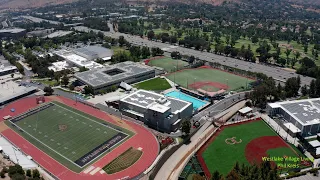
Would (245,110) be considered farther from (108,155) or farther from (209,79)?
(108,155)

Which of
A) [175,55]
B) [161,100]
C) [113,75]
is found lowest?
[113,75]

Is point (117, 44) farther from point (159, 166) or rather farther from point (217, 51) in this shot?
point (159, 166)

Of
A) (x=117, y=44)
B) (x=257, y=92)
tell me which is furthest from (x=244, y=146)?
(x=117, y=44)

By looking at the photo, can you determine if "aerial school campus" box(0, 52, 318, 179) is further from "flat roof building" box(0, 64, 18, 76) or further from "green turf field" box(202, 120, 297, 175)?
"flat roof building" box(0, 64, 18, 76)

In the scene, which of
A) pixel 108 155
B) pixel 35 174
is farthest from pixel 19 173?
pixel 108 155

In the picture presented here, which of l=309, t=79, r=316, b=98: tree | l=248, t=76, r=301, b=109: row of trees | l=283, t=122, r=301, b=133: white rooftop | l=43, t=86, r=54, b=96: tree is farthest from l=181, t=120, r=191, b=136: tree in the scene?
l=43, t=86, r=54, b=96: tree
